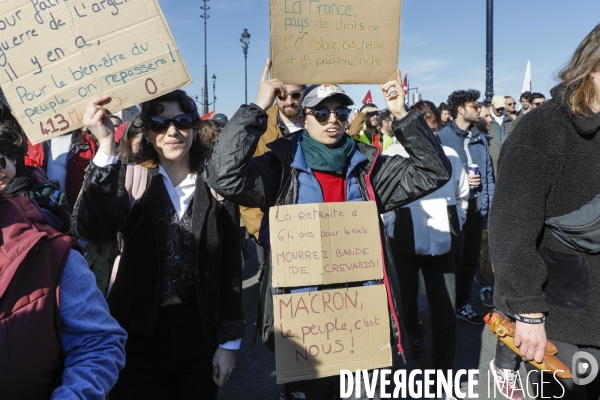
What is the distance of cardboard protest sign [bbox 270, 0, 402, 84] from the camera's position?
7.23 ft

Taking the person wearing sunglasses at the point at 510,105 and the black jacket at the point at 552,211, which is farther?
the person wearing sunglasses at the point at 510,105

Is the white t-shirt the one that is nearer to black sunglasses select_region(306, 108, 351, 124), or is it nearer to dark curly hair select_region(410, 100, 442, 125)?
black sunglasses select_region(306, 108, 351, 124)

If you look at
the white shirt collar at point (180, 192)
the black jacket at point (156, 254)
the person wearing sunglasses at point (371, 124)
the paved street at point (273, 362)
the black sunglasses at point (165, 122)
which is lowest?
the paved street at point (273, 362)

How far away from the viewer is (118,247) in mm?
2182

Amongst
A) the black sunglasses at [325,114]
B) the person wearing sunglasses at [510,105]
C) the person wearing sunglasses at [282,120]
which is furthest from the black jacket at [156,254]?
the person wearing sunglasses at [510,105]

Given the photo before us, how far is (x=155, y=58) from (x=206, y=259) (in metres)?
0.89

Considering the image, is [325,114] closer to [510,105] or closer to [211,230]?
[211,230]

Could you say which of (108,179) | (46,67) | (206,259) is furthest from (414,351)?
(46,67)

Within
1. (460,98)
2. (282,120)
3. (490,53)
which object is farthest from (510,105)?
(282,120)

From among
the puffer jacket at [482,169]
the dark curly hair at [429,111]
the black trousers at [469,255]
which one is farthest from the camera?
the puffer jacket at [482,169]

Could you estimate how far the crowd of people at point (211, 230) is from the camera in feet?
4.11

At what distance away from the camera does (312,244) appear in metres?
2.11

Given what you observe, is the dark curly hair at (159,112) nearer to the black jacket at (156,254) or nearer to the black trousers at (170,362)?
the black jacket at (156,254)

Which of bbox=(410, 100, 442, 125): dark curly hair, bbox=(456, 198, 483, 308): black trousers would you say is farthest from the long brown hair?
bbox=(456, 198, 483, 308): black trousers
